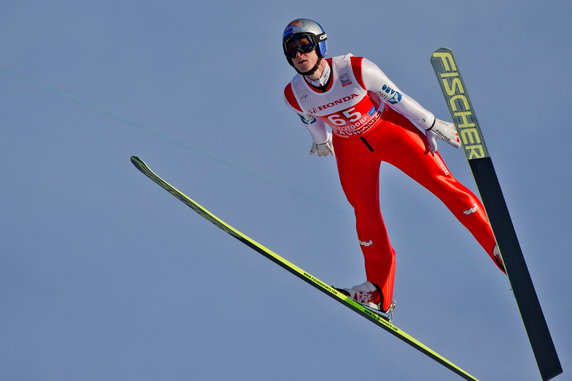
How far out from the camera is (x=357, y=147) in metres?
12.8

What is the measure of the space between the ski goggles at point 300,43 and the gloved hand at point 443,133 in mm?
1562

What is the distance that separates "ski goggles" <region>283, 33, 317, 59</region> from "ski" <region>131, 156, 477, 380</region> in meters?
2.10

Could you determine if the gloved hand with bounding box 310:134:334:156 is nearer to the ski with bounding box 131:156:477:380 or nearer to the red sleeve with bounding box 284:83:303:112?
the red sleeve with bounding box 284:83:303:112

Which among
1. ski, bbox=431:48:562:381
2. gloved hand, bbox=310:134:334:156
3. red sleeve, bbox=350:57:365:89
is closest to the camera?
ski, bbox=431:48:562:381

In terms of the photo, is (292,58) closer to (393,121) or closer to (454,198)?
(393,121)

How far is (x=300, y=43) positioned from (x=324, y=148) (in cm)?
144

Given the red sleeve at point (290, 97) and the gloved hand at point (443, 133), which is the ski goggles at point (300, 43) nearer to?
the red sleeve at point (290, 97)

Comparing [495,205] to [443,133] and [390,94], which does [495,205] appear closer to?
[443,133]

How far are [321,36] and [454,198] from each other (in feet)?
7.28

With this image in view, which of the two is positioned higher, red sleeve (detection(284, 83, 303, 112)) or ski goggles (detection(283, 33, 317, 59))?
ski goggles (detection(283, 33, 317, 59))

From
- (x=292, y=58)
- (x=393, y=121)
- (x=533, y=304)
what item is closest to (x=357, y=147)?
(x=393, y=121)

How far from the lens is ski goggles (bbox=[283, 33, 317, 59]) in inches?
478

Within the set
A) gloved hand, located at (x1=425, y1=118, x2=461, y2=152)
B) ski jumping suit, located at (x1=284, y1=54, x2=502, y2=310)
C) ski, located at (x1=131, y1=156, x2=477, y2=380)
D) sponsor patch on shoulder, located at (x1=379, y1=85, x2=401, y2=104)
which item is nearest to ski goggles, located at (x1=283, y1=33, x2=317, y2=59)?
ski jumping suit, located at (x1=284, y1=54, x2=502, y2=310)

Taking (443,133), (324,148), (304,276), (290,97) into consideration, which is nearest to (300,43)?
(290,97)
